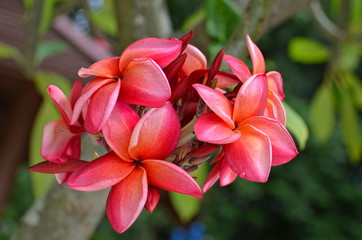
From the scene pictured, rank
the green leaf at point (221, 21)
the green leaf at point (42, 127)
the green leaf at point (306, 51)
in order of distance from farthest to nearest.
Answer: the green leaf at point (306, 51) → the green leaf at point (42, 127) → the green leaf at point (221, 21)

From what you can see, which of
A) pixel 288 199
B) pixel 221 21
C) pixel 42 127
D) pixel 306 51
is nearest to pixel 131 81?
pixel 221 21

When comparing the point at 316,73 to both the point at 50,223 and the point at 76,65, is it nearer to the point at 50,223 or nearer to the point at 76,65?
the point at 76,65

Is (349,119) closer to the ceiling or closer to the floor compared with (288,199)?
closer to the ceiling

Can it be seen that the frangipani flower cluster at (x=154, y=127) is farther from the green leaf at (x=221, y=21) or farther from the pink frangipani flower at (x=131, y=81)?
the green leaf at (x=221, y=21)

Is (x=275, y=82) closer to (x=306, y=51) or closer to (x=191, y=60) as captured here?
(x=191, y=60)

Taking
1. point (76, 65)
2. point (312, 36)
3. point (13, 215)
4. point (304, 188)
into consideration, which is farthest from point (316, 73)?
point (76, 65)

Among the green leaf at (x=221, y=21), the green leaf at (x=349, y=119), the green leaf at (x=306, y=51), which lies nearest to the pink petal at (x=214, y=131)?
the green leaf at (x=221, y=21)
